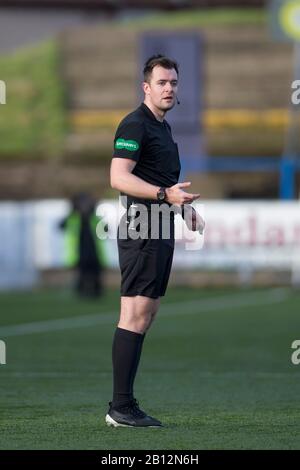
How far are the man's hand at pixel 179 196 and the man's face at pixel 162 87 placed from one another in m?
0.61

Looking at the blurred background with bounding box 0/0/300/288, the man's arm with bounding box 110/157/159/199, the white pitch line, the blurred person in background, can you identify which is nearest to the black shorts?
the man's arm with bounding box 110/157/159/199

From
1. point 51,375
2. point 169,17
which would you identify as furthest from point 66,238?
point 51,375

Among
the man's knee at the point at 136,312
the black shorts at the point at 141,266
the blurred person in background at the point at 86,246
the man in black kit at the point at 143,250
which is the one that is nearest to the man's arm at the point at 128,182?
the man in black kit at the point at 143,250

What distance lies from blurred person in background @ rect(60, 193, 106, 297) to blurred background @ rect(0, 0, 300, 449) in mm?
39

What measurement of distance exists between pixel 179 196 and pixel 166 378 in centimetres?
385

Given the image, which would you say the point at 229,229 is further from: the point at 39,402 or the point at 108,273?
the point at 39,402

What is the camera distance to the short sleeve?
25.2ft

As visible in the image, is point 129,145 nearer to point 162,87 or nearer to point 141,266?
point 162,87

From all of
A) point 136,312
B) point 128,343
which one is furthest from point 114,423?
point 136,312

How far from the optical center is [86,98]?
33.4 m

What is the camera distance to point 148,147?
779 centimetres

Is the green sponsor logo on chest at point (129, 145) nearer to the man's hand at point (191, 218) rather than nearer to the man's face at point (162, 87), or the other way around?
the man's face at point (162, 87)

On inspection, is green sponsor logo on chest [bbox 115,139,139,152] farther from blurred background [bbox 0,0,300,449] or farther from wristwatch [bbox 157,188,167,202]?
blurred background [bbox 0,0,300,449]

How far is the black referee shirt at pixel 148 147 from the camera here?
7.68 m
